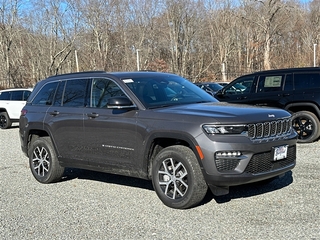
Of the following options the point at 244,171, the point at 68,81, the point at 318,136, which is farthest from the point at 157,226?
the point at 318,136

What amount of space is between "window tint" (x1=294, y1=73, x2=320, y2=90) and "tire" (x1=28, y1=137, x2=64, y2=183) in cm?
620

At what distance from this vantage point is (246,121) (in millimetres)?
5023

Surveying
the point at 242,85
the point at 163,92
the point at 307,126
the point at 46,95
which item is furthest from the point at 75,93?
the point at 307,126

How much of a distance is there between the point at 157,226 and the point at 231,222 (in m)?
0.86

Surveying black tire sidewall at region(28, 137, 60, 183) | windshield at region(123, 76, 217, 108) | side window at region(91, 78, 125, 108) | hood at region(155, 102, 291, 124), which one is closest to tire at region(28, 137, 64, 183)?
black tire sidewall at region(28, 137, 60, 183)

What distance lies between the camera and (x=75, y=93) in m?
6.81

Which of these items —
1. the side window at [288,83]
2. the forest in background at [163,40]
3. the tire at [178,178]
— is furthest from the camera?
the forest in background at [163,40]

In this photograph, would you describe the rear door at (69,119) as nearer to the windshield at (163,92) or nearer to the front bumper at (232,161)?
the windshield at (163,92)

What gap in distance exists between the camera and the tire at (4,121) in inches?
704

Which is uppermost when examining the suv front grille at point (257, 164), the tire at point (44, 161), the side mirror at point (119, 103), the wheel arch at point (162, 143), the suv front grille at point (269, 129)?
the side mirror at point (119, 103)

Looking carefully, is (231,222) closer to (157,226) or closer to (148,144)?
(157,226)

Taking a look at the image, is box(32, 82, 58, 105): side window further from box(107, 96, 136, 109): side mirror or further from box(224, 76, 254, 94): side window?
box(224, 76, 254, 94): side window

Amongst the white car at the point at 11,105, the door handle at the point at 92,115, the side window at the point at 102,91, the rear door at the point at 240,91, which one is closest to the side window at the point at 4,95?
the white car at the point at 11,105

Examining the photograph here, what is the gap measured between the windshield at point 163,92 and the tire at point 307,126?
459 cm
